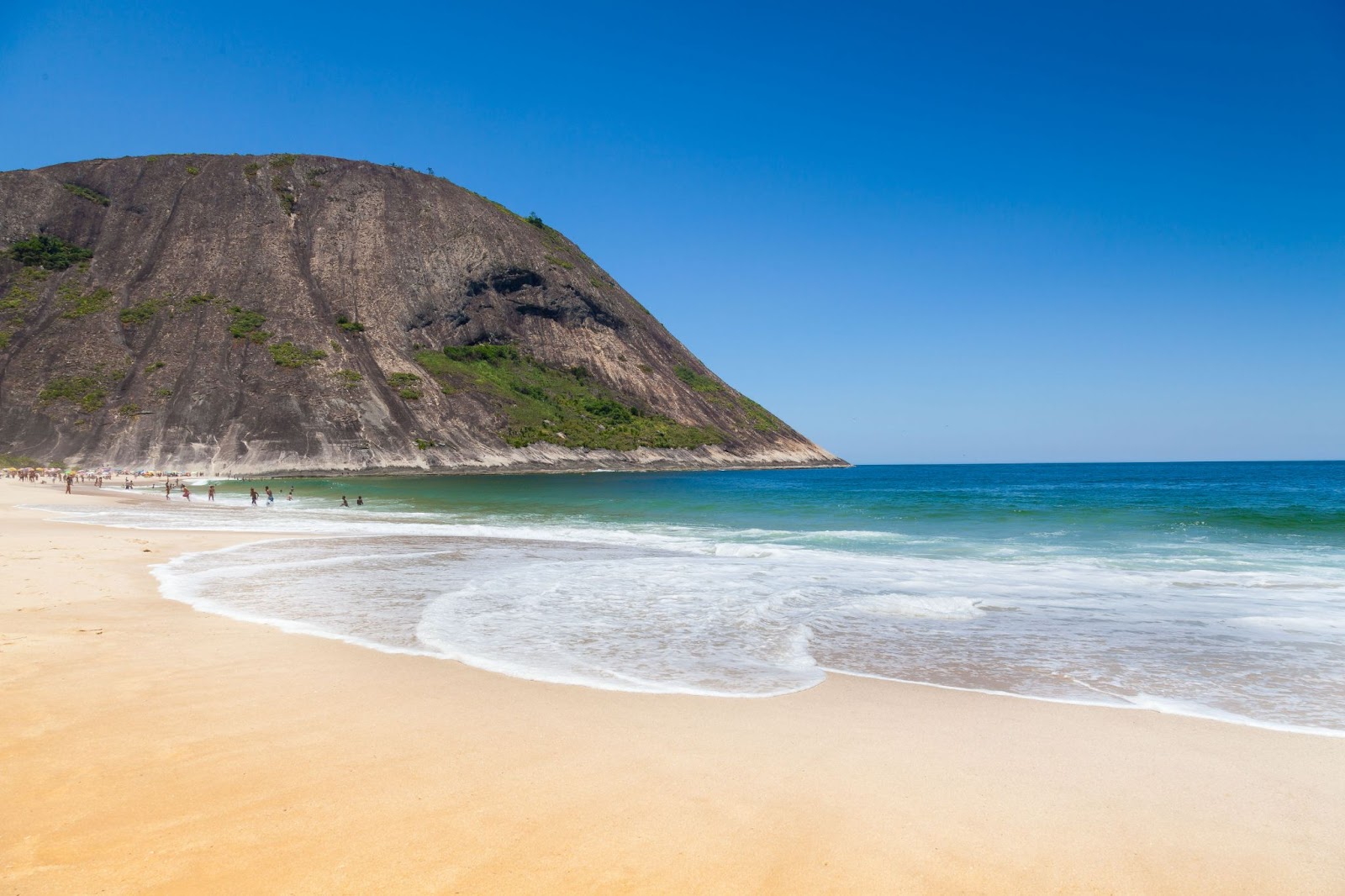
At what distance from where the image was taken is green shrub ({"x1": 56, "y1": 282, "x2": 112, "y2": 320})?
273 feet

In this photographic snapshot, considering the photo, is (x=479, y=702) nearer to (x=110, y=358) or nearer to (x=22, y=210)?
(x=110, y=358)

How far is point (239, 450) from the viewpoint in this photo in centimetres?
7269

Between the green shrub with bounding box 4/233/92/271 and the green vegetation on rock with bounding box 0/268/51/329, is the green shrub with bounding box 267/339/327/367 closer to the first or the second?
the green vegetation on rock with bounding box 0/268/51/329

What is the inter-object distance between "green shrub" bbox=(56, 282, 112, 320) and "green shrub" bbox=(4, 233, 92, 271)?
498 centimetres

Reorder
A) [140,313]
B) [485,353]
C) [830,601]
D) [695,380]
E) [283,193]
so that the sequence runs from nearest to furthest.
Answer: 1. [830,601]
2. [140,313]
3. [283,193]
4. [485,353]
5. [695,380]

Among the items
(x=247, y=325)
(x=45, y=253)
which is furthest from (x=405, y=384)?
(x=45, y=253)

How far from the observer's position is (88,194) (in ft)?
319

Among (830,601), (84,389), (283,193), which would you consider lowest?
(830,601)

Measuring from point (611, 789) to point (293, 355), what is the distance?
87940 mm

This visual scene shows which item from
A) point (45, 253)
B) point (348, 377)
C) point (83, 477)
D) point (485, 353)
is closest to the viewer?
point (83, 477)

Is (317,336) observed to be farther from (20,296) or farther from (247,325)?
(20,296)

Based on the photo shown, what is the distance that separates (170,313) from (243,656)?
92445 mm

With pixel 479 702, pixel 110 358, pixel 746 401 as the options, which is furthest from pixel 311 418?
pixel 479 702

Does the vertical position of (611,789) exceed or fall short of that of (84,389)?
it falls short
